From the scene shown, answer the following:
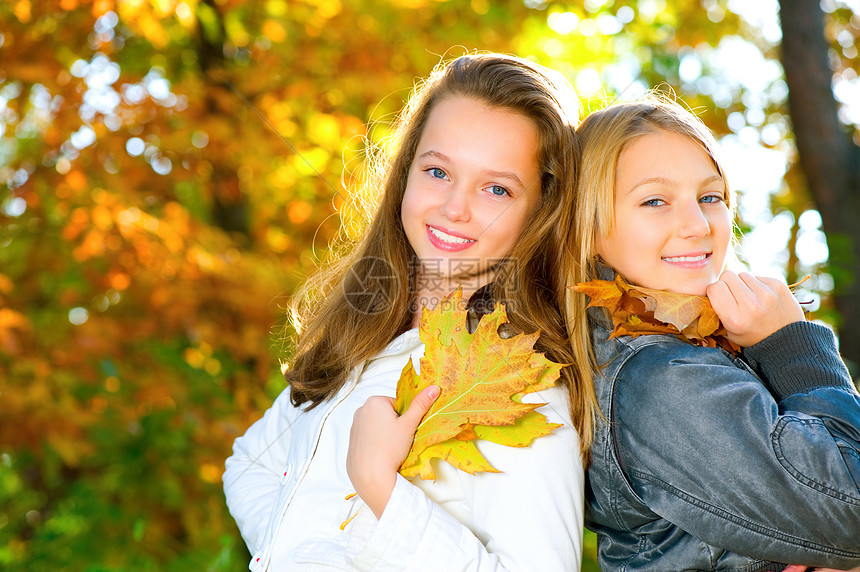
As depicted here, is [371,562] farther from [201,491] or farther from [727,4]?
[727,4]

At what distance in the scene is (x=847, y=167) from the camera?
412 centimetres

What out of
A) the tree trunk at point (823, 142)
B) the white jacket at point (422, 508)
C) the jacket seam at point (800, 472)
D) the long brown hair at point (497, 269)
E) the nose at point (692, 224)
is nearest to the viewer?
the jacket seam at point (800, 472)

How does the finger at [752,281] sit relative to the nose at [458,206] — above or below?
above

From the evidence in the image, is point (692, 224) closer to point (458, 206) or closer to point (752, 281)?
point (752, 281)

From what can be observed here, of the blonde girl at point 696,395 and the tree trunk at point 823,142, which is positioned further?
the tree trunk at point 823,142

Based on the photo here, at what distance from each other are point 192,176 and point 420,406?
11.3 ft

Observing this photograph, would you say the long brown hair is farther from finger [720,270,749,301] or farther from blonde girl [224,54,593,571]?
finger [720,270,749,301]

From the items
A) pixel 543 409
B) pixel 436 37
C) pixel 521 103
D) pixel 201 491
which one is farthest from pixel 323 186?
pixel 543 409

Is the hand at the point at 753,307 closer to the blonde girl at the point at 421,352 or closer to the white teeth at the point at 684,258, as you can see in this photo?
the white teeth at the point at 684,258

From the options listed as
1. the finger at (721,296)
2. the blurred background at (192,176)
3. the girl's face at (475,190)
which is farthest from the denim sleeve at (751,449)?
the blurred background at (192,176)

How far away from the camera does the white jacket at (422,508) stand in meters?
1.50

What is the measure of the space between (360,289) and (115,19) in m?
2.97

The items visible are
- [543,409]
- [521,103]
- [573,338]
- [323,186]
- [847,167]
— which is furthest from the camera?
[323,186]

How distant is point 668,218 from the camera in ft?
5.70
